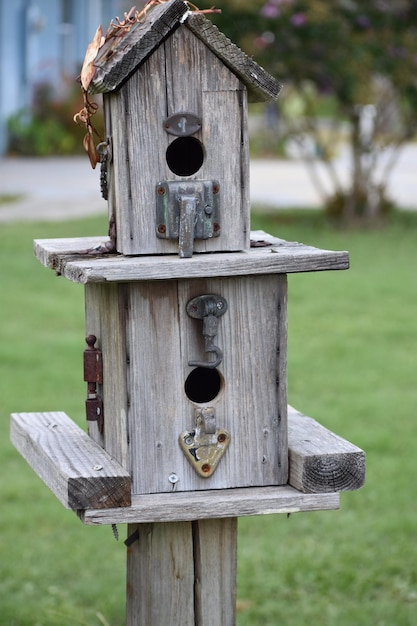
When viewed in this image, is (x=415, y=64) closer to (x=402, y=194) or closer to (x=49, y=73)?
(x=402, y=194)

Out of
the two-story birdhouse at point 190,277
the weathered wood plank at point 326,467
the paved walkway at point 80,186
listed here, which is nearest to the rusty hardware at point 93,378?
the two-story birdhouse at point 190,277

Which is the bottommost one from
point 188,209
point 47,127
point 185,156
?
point 188,209

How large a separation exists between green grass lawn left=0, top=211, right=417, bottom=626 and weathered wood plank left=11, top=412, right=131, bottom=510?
813mm

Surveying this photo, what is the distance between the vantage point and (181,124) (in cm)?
286

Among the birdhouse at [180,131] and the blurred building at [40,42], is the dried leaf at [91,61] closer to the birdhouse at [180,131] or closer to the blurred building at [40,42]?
the birdhouse at [180,131]

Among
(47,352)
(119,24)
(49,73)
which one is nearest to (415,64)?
(47,352)

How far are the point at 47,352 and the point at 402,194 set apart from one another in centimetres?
956

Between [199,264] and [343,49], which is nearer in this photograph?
[199,264]

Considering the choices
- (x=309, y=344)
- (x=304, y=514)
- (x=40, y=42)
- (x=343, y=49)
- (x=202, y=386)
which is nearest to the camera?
(x=202, y=386)

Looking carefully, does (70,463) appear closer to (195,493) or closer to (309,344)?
(195,493)

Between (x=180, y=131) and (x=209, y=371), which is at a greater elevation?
(x=180, y=131)

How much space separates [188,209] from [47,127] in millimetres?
19874

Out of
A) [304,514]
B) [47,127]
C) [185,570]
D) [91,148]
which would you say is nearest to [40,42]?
[47,127]

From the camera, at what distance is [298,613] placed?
4746 mm
